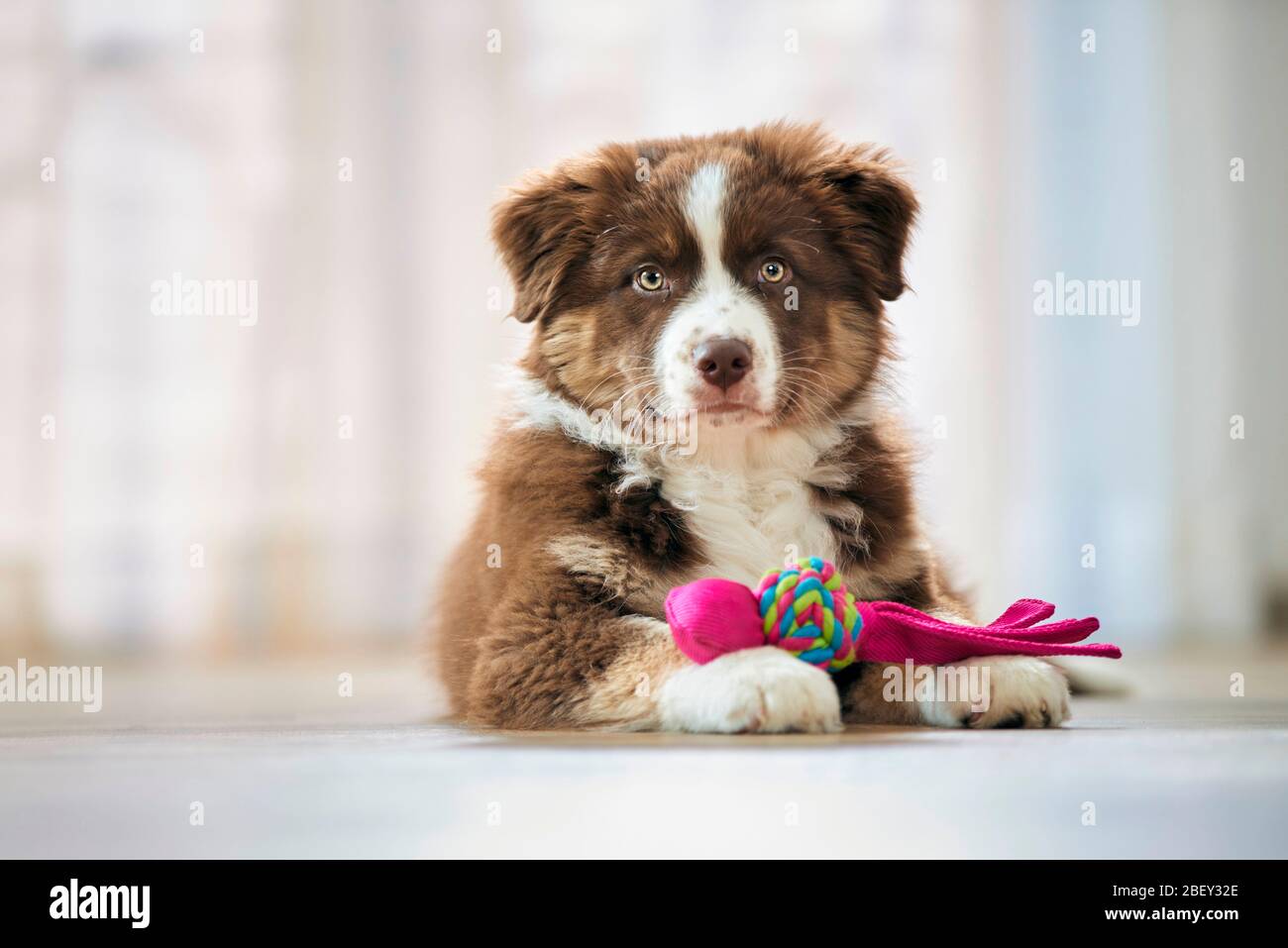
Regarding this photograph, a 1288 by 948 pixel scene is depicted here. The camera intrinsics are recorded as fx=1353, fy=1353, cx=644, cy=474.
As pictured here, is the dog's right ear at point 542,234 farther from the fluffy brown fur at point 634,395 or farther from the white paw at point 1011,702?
the white paw at point 1011,702

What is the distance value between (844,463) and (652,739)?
1.03 m

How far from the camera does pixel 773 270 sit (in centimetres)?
326

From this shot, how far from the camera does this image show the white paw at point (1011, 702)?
9.32ft

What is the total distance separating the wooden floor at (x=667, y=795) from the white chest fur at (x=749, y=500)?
22.9 inches

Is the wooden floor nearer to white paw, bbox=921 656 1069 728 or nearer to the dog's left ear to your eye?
white paw, bbox=921 656 1069 728

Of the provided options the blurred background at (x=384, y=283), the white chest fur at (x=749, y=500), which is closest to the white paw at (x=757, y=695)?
the white chest fur at (x=749, y=500)

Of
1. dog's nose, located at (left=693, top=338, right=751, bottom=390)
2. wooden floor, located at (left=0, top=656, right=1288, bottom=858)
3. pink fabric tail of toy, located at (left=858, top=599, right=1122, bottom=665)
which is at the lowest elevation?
wooden floor, located at (left=0, top=656, right=1288, bottom=858)

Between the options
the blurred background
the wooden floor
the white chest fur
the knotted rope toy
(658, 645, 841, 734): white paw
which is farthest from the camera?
the blurred background

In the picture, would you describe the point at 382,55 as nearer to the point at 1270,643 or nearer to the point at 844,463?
the point at 844,463

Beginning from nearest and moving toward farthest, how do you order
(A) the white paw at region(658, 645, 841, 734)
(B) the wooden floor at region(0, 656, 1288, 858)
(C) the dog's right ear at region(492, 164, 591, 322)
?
(B) the wooden floor at region(0, 656, 1288, 858), (A) the white paw at region(658, 645, 841, 734), (C) the dog's right ear at region(492, 164, 591, 322)

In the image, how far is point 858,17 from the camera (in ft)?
24.9

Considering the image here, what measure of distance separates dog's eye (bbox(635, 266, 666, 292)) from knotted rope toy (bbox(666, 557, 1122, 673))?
2.63ft

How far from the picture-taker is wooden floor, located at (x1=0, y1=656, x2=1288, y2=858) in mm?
1989

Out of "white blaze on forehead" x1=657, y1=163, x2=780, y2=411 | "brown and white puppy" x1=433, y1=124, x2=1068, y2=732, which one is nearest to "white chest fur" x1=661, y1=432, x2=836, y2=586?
"brown and white puppy" x1=433, y1=124, x2=1068, y2=732
